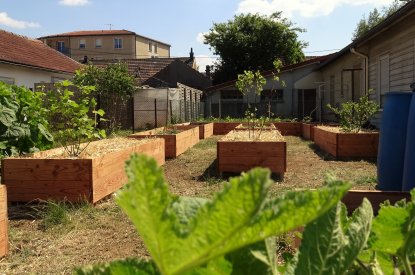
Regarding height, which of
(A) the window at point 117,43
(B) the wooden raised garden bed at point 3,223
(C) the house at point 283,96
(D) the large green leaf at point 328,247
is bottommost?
(B) the wooden raised garden bed at point 3,223

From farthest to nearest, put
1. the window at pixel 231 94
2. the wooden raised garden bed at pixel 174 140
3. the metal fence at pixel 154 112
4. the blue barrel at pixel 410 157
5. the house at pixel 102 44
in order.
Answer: the house at pixel 102 44, the window at pixel 231 94, the metal fence at pixel 154 112, the wooden raised garden bed at pixel 174 140, the blue barrel at pixel 410 157

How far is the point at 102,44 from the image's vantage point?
74.7m

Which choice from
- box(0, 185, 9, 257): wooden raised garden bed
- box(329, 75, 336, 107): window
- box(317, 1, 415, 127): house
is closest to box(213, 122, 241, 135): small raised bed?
box(329, 75, 336, 107): window

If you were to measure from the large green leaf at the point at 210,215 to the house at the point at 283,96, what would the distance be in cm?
2695

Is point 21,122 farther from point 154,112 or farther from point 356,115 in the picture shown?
point 154,112

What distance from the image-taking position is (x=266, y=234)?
0.48m

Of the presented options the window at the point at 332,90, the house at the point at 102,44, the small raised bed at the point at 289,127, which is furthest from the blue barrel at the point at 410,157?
the house at the point at 102,44

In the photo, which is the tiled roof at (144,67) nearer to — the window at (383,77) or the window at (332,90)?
the window at (332,90)

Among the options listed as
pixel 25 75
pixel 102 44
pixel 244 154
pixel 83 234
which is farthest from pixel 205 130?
pixel 102 44

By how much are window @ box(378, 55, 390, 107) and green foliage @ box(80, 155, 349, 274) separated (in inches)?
570

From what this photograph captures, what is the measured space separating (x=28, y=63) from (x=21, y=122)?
15.0 metres

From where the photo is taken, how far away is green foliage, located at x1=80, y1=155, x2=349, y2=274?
1.42 feet

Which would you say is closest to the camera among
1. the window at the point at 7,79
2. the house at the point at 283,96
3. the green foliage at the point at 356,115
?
the green foliage at the point at 356,115

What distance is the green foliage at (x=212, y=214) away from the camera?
0.43 m
